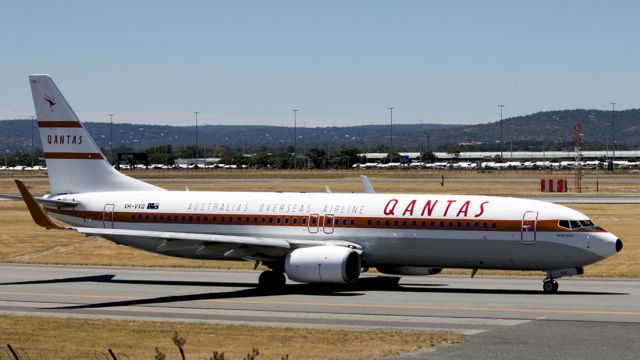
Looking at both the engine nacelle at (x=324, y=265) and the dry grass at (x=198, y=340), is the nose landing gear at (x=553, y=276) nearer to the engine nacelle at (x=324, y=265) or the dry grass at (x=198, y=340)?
the engine nacelle at (x=324, y=265)

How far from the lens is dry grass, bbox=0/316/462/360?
26453 mm

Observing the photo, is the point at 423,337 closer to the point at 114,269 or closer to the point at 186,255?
the point at 186,255

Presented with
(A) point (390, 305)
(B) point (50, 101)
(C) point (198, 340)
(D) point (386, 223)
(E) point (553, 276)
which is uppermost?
(B) point (50, 101)

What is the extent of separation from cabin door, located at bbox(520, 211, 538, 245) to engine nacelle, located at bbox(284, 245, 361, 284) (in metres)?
6.29

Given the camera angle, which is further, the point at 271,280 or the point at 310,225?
the point at 310,225

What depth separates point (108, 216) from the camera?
4491 cm

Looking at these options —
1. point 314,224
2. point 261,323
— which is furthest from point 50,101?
point 261,323

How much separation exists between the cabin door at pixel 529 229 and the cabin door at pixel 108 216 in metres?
17.9

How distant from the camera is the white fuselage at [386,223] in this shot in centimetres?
3806

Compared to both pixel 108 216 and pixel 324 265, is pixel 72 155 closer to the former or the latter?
pixel 108 216

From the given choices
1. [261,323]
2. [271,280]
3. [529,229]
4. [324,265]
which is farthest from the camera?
[271,280]

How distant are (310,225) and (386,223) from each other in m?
3.19

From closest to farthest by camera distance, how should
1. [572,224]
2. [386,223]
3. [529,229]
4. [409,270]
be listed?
1. [572,224]
2. [529,229]
3. [386,223]
4. [409,270]

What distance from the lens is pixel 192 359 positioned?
25.9 meters
